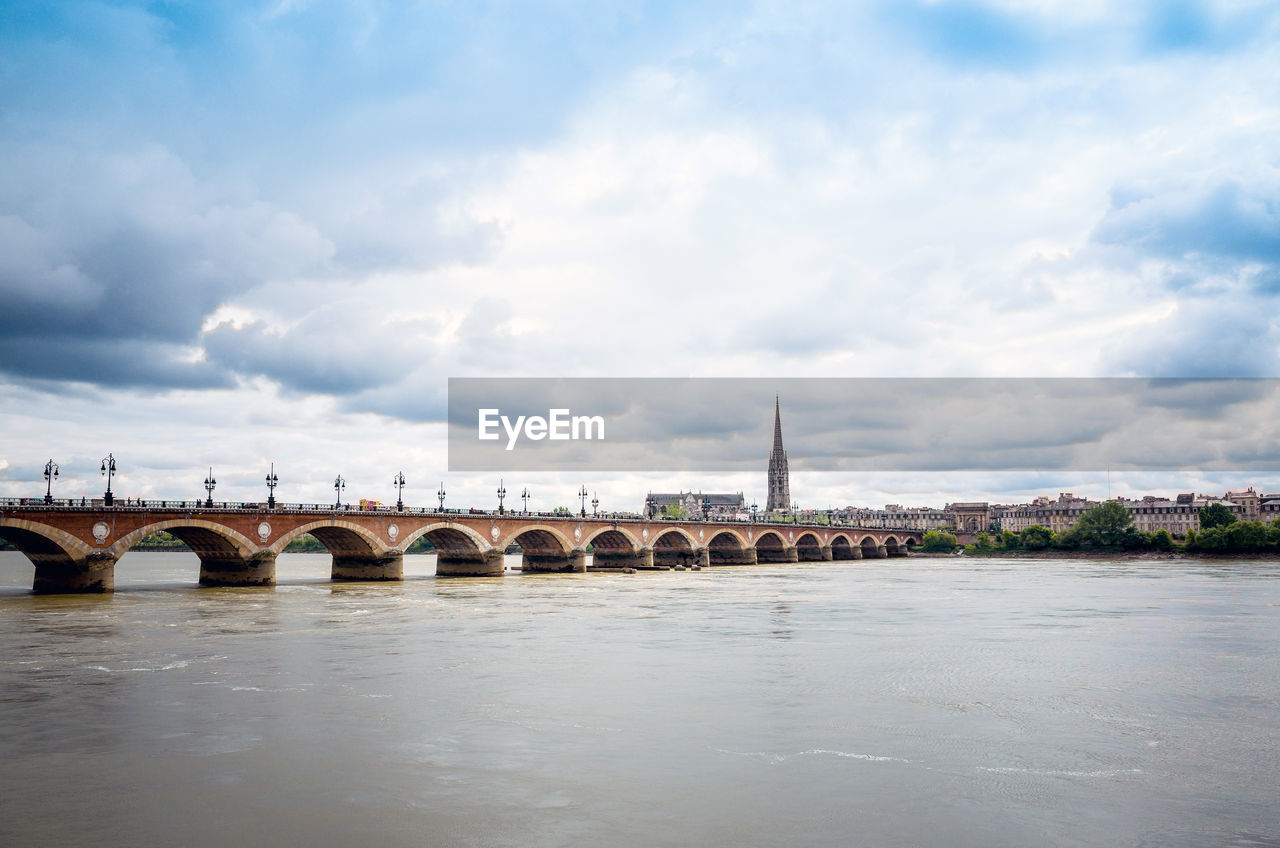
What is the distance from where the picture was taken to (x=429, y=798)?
13.9 meters

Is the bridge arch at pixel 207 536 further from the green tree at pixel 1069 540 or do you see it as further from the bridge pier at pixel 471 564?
the green tree at pixel 1069 540

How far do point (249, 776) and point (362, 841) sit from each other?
4.12 metres

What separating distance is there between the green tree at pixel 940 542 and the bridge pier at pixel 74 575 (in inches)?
6156

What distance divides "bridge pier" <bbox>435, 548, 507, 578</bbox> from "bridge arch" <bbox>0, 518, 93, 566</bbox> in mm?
33499

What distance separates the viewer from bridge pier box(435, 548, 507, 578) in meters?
Answer: 82.0

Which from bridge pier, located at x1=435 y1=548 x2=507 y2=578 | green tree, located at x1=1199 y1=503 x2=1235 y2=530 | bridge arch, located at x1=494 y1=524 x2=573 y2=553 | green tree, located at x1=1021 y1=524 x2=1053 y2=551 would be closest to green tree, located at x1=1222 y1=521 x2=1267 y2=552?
green tree, located at x1=1199 y1=503 x2=1235 y2=530

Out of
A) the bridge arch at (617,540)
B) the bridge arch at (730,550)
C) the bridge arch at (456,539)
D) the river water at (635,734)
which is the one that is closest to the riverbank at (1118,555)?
the bridge arch at (730,550)

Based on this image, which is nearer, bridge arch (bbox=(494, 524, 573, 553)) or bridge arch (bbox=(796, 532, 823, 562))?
bridge arch (bbox=(494, 524, 573, 553))

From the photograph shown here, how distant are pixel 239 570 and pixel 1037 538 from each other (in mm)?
134227

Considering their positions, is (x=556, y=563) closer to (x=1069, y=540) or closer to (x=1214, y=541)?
(x=1214, y=541)

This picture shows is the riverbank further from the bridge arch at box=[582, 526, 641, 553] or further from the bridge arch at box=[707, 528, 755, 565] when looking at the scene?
the bridge arch at box=[582, 526, 641, 553]

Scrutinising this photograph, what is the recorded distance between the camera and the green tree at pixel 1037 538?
155100 millimetres

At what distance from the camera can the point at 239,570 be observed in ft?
205

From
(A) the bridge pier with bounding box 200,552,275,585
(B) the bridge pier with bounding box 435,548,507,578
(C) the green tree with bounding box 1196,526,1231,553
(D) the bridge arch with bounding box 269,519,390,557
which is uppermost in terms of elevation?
(D) the bridge arch with bounding box 269,519,390,557
